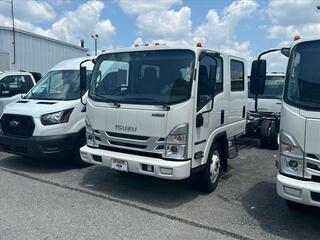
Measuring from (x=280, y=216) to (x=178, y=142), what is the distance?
178 centimetres

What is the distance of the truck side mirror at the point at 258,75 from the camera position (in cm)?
526

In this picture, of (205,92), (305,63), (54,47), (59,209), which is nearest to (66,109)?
(59,209)

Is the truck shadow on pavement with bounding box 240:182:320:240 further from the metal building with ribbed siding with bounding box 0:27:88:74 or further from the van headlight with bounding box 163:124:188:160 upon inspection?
the metal building with ribbed siding with bounding box 0:27:88:74

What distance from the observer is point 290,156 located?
4438mm

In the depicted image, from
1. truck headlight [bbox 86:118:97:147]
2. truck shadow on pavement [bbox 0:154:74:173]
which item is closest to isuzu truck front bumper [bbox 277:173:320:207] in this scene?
truck headlight [bbox 86:118:97:147]

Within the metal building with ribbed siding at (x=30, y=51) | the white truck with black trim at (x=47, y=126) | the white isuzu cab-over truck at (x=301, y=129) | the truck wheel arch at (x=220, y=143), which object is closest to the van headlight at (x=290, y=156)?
the white isuzu cab-over truck at (x=301, y=129)

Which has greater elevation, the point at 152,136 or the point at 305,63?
the point at 305,63

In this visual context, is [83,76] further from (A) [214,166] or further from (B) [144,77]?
(A) [214,166]

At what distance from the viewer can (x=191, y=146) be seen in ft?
17.7

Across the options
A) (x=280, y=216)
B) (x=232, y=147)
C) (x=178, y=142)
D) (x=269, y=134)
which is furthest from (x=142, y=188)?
(x=269, y=134)

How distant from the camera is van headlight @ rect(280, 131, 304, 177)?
4359 millimetres

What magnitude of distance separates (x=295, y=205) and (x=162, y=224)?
72.8 inches

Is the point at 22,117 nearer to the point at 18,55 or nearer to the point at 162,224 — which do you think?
the point at 162,224

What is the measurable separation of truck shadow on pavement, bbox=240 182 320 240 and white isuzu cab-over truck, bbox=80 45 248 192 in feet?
2.62
